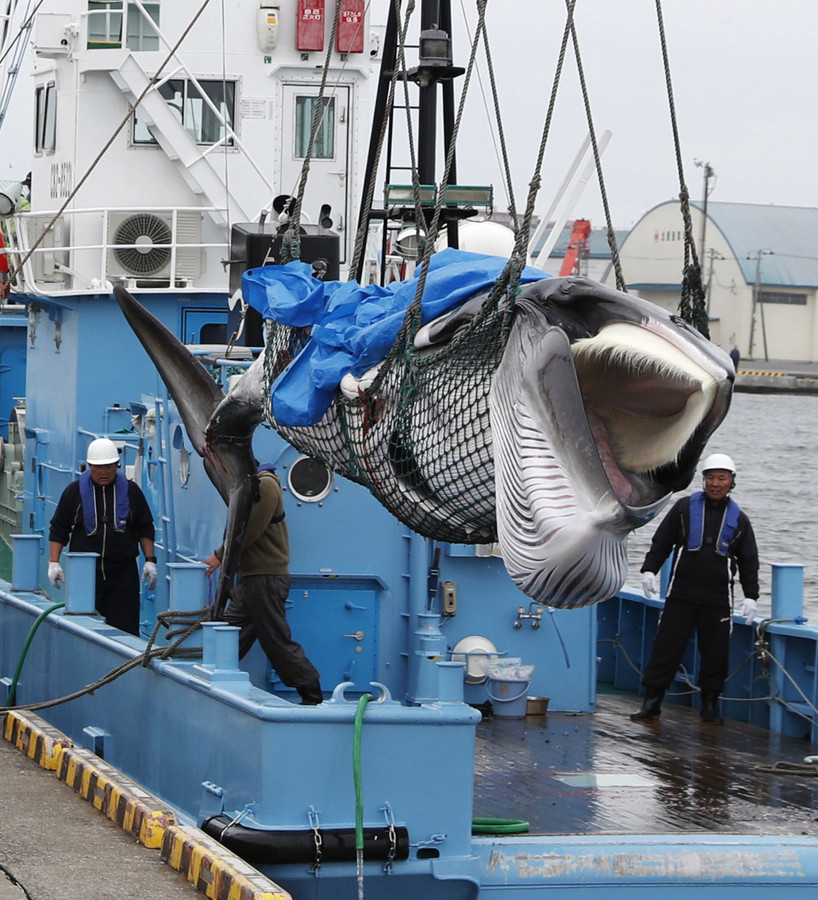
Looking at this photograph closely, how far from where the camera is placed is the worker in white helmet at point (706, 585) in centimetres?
1058

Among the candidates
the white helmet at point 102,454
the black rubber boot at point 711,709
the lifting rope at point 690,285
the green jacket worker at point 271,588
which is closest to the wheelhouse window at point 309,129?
Result: the white helmet at point 102,454

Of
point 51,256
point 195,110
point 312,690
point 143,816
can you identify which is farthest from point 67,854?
point 195,110

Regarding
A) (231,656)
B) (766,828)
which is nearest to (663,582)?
(766,828)

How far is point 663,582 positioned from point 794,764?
8.65ft

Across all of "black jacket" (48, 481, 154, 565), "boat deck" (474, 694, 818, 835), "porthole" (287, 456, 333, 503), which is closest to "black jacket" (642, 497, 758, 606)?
"boat deck" (474, 694, 818, 835)

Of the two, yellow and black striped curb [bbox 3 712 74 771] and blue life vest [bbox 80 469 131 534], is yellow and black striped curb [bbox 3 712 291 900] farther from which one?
blue life vest [bbox 80 469 131 534]

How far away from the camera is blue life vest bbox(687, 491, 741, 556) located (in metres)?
10.6

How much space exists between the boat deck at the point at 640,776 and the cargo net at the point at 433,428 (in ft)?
10.2

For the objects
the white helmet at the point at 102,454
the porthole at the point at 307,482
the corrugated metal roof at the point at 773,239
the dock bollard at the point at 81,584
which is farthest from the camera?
the corrugated metal roof at the point at 773,239

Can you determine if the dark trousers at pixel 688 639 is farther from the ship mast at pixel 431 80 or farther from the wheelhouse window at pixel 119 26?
the wheelhouse window at pixel 119 26

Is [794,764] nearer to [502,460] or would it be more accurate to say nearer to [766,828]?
[766,828]

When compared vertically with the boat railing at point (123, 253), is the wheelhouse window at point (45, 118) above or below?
above

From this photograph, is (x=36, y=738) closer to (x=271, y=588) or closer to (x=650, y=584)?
(x=271, y=588)

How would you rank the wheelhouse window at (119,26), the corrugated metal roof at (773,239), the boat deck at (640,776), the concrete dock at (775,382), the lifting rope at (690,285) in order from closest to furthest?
the lifting rope at (690,285), the boat deck at (640,776), the wheelhouse window at (119,26), the concrete dock at (775,382), the corrugated metal roof at (773,239)
